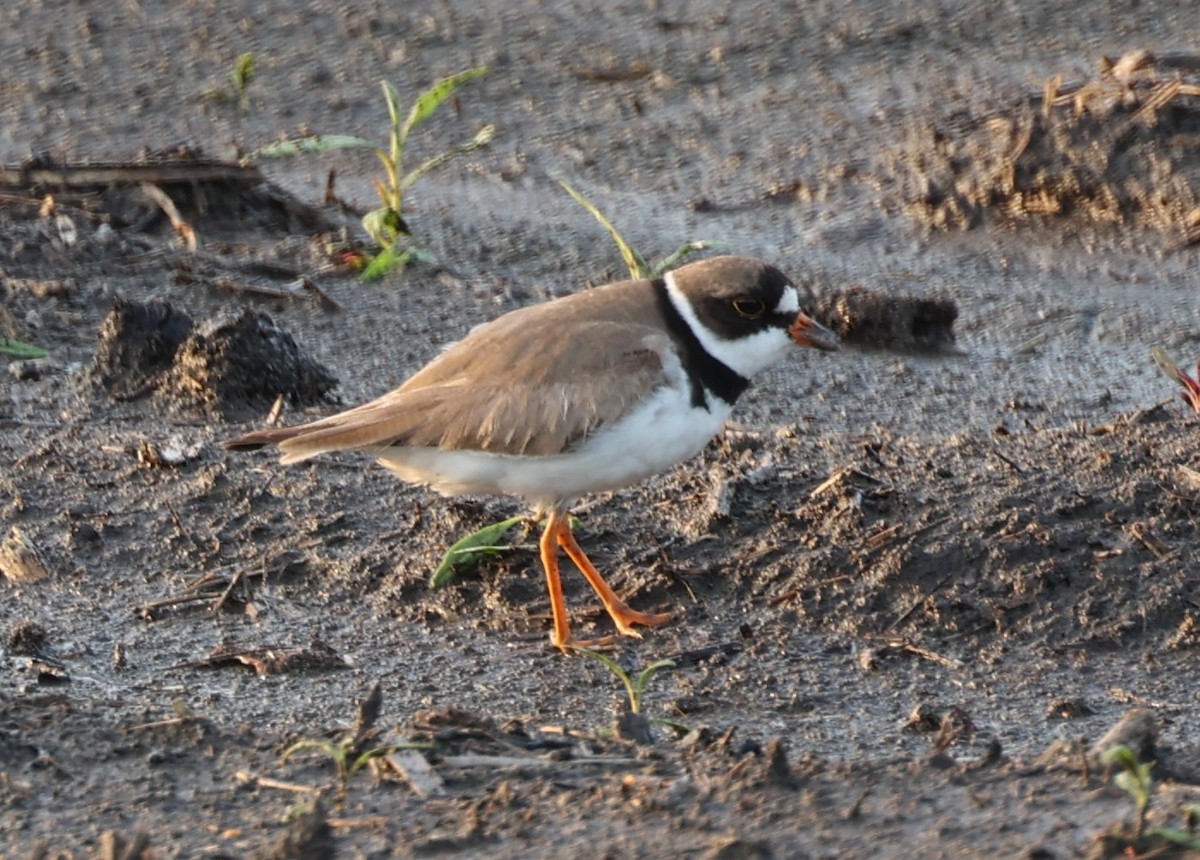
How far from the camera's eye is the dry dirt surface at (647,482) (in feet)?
12.4

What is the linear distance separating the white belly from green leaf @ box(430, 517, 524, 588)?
14cm

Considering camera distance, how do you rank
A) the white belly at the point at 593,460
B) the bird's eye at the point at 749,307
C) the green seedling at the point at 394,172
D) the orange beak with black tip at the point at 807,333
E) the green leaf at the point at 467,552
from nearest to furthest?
the white belly at the point at 593,460, the green leaf at the point at 467,552, the bird's eye at the point at 749,307, the orange beak with black tip at the point at 807,333, the green seedling at the point at 394,172

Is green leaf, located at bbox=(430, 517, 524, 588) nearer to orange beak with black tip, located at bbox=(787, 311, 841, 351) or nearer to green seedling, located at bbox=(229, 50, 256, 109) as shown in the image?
orange beak with black tip, located at bbox=(787, 311, 841, 351)

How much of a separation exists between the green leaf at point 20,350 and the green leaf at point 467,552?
2443 mm

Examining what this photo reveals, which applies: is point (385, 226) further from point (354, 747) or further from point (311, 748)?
point (354, 747)

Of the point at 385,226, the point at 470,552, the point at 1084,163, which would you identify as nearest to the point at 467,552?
the point at 470,552

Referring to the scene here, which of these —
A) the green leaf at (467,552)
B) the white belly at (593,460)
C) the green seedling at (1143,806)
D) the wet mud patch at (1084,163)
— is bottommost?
the wet mud patch at (1084,163)

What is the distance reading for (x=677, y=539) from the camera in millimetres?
5574

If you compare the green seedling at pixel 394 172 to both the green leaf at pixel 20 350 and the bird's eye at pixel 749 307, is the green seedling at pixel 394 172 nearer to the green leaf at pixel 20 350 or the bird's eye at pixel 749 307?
the green leaf at pixel 20 350

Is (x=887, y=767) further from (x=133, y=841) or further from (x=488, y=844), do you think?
(x=133, y=841)

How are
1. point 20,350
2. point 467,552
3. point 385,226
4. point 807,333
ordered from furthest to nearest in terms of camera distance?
point 385,226 → point 20,350 → point 807,333 → point 467,552

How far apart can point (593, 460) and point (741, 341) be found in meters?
0.66

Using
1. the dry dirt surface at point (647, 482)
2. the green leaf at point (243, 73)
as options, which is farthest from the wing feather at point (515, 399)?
the green leaf at point (243, 73)

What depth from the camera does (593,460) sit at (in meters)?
5.04
